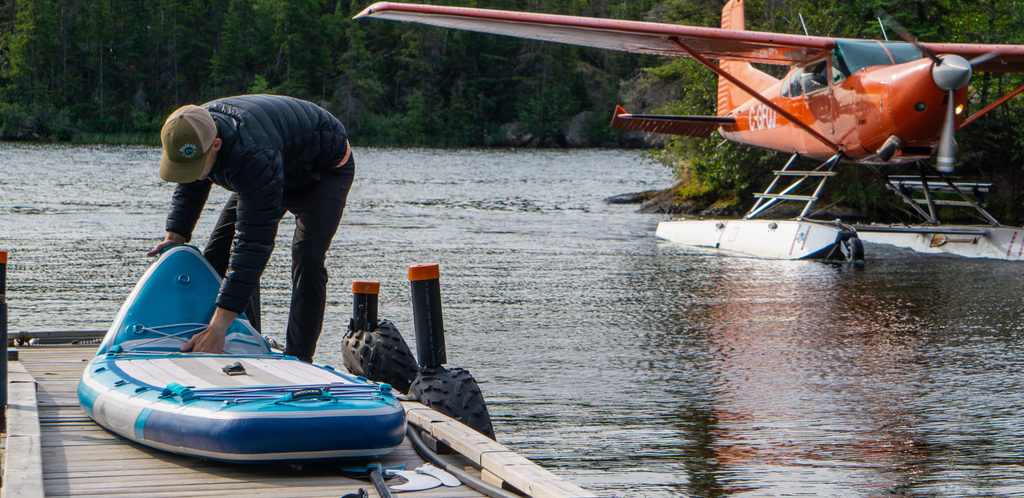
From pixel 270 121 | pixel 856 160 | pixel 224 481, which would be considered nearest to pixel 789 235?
pixel 856 160

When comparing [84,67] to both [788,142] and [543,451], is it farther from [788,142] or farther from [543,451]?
[543,451]

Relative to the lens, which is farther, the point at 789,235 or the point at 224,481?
the point at 789,235

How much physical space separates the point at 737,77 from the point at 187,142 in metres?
15.8

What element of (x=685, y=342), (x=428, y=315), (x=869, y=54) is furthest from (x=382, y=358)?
(x=869, y=54)

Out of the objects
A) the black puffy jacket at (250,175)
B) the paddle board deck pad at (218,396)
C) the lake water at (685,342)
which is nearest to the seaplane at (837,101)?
the lake water at (685,342)

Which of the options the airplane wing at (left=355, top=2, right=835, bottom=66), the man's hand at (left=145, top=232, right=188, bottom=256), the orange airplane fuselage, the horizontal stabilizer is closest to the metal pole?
the man's hand at (left=145, top=232, right=188, bottom=256)

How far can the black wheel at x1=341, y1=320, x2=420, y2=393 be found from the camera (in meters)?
4.94

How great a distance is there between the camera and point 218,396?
10.2 feet

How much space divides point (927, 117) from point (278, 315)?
8.30 meters

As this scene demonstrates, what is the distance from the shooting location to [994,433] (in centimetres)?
466

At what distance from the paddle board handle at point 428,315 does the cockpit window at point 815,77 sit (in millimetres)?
10709

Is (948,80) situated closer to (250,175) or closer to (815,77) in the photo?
(815,77)

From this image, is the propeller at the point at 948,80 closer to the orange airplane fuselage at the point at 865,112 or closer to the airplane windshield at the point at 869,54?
the orange airplane fuselage at the point at 865,112

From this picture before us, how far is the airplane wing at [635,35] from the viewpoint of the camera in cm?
1228
